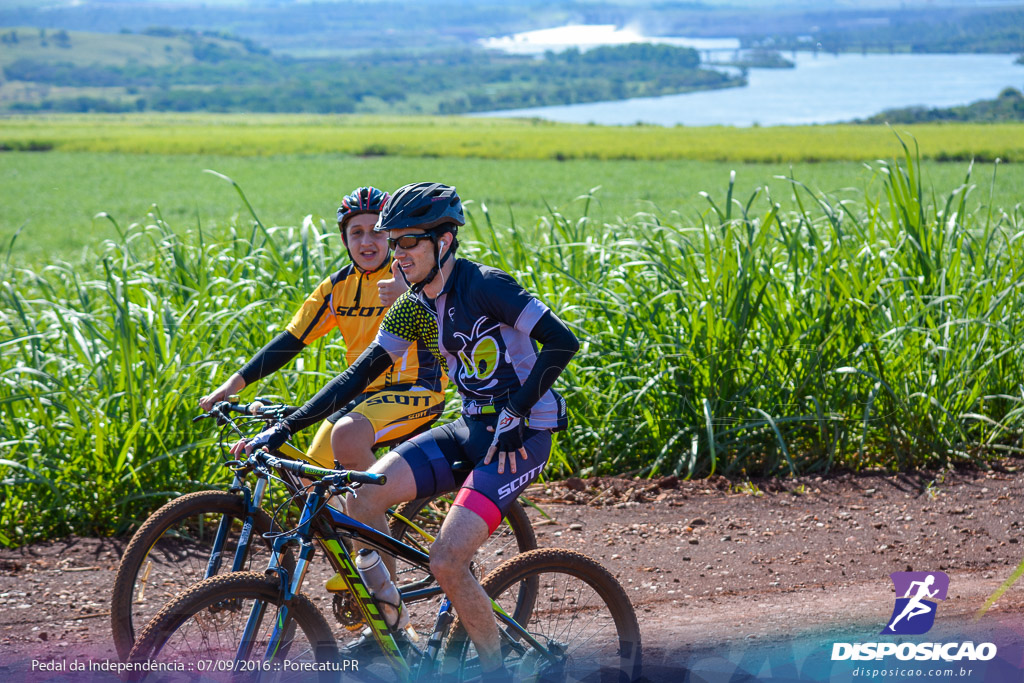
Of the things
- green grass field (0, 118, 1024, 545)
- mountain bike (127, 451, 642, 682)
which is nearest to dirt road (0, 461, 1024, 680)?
green grass field (0, 118, 1024, 545)

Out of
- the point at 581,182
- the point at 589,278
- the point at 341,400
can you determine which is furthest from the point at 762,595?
the point at 581,182

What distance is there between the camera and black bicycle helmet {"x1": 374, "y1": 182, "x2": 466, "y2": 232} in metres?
2.92

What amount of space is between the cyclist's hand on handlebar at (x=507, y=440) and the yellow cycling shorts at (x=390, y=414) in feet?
2.61

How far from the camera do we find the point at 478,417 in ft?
10.2

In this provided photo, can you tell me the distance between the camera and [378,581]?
2.90 metres

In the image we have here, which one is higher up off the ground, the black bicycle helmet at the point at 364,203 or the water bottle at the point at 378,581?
the black bicycle helmet at the point at 364,203

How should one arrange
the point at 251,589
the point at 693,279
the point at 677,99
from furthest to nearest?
the point at 677,99 < the point at 693,279 < the point at 251,589

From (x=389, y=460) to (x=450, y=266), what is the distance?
2.16ft

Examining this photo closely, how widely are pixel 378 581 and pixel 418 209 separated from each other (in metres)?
1.16

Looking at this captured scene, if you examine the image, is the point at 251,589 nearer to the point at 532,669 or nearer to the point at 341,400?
the point at 341,400

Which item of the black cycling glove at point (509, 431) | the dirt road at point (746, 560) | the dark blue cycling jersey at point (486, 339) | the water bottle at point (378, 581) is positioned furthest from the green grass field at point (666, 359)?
the black cycling glove at point (509, 431)

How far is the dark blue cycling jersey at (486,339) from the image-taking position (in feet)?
9.59

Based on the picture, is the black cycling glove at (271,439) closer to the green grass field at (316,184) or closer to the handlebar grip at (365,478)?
the handlebar grip at (365,478)

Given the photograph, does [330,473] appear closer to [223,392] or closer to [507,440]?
[507,440]
